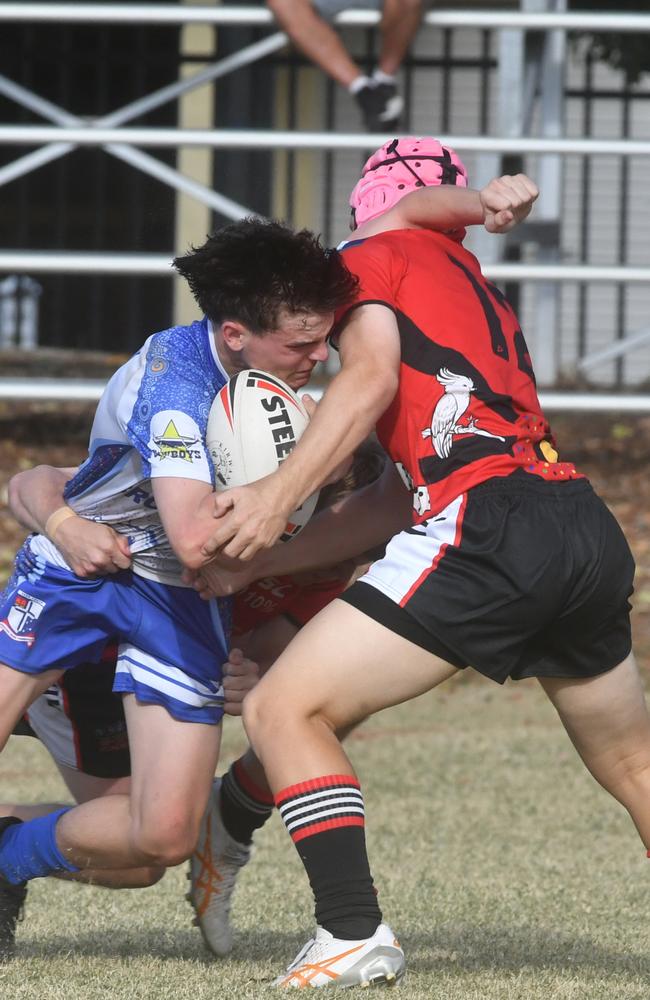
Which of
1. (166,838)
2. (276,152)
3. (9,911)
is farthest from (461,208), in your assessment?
(276,152)

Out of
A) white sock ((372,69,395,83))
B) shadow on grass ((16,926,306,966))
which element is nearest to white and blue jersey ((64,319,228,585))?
shadow on grass ((16,926,306,966))

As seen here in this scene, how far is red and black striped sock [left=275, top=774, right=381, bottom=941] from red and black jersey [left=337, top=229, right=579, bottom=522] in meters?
0.67

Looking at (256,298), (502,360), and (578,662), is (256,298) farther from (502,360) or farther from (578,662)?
(578,662)

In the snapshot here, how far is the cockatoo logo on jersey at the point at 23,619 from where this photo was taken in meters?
4.10

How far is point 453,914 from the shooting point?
4.88m

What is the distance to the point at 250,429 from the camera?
12.3ft

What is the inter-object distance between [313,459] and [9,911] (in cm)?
158

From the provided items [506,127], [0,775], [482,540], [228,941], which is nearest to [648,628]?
[506,127]

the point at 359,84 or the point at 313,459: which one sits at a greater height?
the point at 359,84

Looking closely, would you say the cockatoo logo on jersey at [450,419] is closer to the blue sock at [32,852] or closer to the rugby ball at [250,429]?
the rugby ball at [250,429]

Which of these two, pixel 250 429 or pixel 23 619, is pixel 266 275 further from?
pixel 23 619

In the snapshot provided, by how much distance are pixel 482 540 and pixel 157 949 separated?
1.64m

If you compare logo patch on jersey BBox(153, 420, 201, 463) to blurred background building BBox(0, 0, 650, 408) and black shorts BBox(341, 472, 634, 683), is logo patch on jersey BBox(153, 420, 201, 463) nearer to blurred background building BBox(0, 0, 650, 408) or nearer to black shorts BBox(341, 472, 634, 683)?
black shorts BBox(341, 472, 634, 683)

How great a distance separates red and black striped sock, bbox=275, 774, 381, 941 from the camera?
3.50 metres
